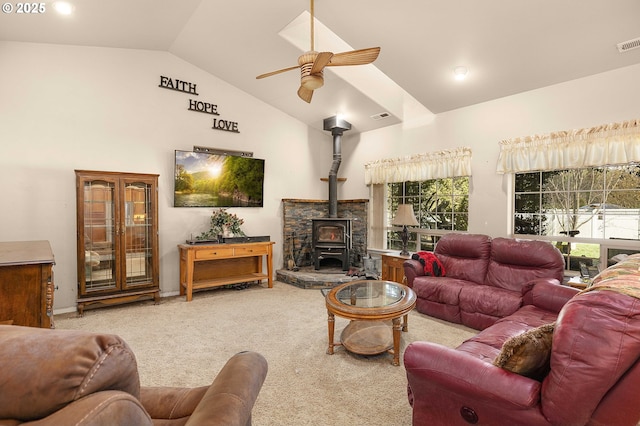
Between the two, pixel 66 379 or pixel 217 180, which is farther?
pixel 217 180

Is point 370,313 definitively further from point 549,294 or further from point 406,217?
point 406,217

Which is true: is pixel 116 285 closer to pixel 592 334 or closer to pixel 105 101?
pixel 105 101

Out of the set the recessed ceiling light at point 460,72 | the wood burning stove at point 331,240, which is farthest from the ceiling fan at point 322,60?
the wood burning stove at point 331,240

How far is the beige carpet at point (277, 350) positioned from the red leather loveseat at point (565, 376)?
583mm

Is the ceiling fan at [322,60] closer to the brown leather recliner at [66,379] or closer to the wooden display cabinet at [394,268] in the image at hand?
the brown leather recliner at [66,379]

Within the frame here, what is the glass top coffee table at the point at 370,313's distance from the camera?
2.57m

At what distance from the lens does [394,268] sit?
4699 mm

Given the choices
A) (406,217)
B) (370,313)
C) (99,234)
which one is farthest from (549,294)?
(99,234)

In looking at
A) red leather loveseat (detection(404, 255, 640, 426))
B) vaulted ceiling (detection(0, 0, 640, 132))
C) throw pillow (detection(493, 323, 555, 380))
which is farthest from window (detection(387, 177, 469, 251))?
throw pillow (detection(493, 323, 555, 380))

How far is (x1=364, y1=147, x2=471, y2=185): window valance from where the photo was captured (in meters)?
4.69

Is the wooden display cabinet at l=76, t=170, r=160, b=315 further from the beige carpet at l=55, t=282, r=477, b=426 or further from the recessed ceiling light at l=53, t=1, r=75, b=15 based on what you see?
the recessed ceiling light at l=53, t=1, r=75, b=15

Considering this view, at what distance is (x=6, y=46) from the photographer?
3.69 meters

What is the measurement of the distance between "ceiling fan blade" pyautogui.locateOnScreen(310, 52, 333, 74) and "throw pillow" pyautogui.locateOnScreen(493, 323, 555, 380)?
7.87 feet

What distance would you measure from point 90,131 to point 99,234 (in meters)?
1.37
